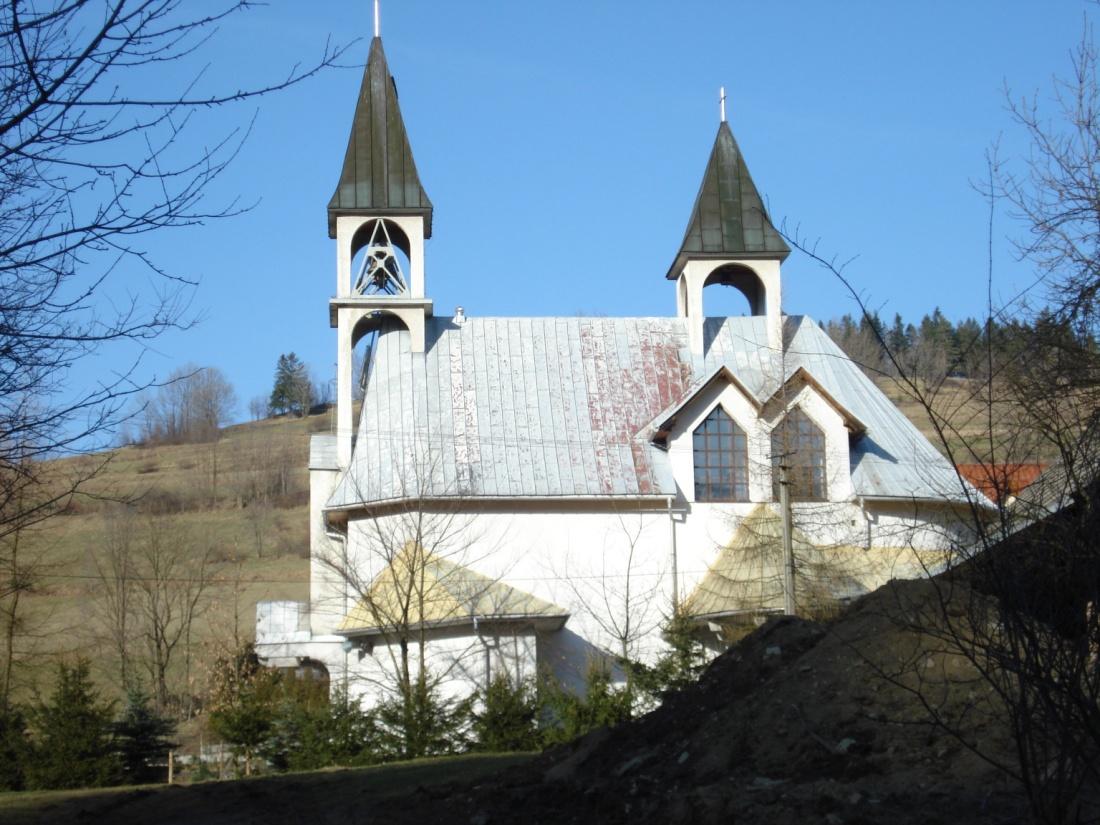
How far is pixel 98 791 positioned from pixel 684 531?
49.1 feet

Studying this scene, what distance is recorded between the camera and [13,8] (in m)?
7.47

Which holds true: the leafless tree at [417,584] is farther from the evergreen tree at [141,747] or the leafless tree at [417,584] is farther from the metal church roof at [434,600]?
the evergreen tree at [141,747]

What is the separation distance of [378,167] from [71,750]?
16.6 m

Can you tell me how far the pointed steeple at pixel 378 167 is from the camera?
3250 centimetres

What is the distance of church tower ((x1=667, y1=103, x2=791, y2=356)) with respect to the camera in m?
33.0

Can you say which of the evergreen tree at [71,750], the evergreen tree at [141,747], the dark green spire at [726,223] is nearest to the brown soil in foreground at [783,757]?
the evergreen tree at [71,750]

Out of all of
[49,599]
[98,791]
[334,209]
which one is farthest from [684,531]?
[49,599]

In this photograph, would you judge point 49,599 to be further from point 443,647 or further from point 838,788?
point 838,788

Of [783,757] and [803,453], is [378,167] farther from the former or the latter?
[783,757]

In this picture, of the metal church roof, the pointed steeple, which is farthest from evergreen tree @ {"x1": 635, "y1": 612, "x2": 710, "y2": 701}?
the pointed steeple

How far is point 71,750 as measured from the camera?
2123cm

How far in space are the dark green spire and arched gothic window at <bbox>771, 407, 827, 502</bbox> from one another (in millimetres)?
4961

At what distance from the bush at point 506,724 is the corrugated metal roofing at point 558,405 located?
8.09 meters

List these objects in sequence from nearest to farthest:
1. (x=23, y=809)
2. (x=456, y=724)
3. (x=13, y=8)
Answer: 1. (x=13, y=8)
2. (x=23, y=809)
3. (x=456, y=724)
